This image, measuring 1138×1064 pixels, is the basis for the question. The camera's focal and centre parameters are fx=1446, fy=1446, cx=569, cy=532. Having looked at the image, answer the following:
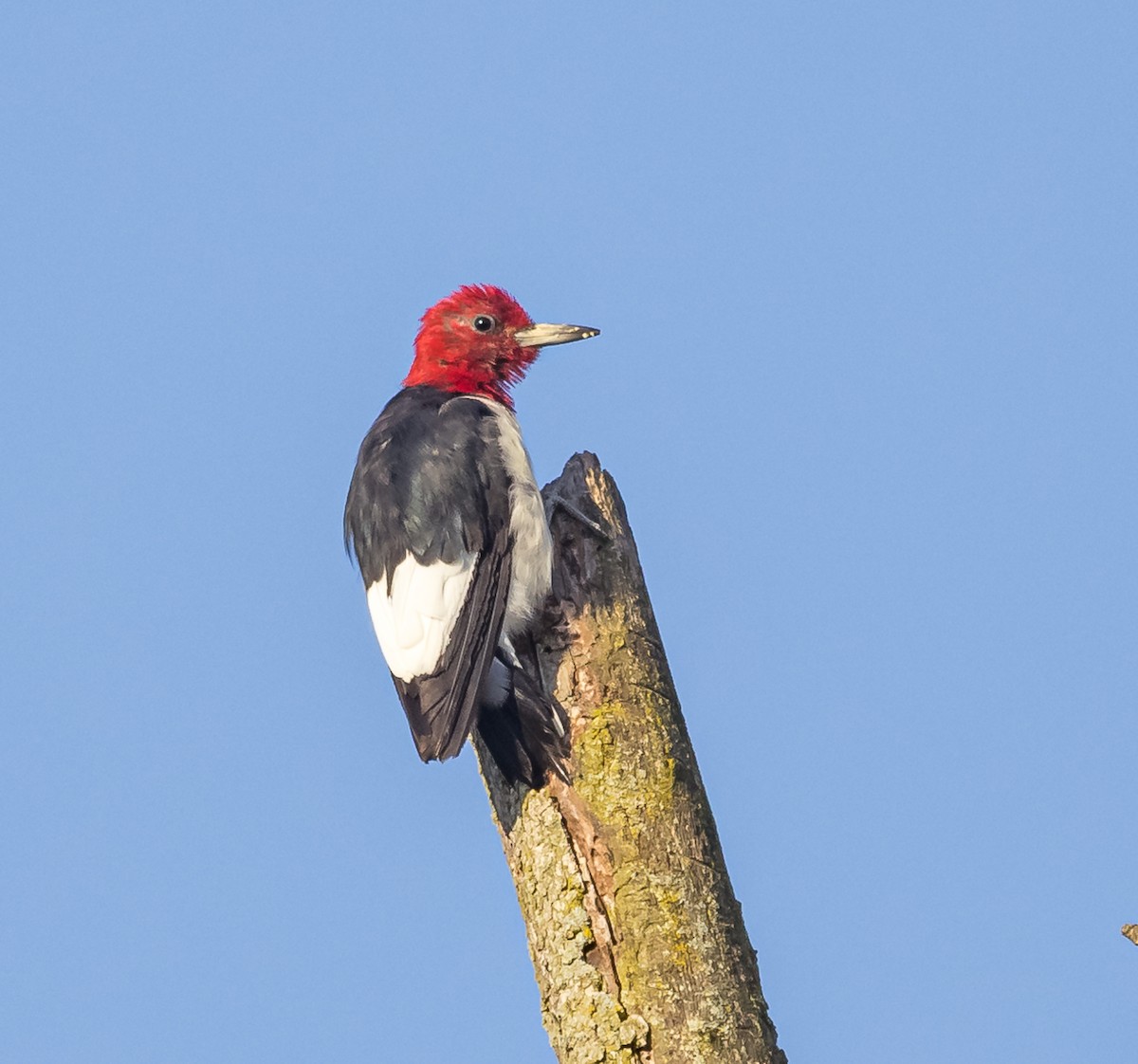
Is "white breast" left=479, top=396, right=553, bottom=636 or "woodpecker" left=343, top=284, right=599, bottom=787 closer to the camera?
"woodpecker" left=343, top=284, right=599, bottom=787

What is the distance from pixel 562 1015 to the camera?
337cm

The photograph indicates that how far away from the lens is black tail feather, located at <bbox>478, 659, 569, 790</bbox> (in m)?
3.70

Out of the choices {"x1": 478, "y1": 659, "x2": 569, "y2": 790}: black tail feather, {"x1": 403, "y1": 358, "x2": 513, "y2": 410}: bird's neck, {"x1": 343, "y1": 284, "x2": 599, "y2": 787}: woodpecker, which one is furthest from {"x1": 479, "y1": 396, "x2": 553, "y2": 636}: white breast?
{"x1": 403, "y1": 358, "x2": 513, "y2": 410}: bird's neck

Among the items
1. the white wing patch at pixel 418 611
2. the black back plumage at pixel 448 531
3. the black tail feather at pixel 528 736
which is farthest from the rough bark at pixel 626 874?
the white wing patch at pixel 418 611

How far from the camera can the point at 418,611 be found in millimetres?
4348

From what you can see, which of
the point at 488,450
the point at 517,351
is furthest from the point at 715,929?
the point at 517,351

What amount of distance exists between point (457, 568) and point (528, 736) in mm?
855

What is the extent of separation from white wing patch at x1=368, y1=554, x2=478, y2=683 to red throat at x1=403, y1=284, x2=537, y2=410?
50.7 inches

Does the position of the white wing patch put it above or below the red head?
below

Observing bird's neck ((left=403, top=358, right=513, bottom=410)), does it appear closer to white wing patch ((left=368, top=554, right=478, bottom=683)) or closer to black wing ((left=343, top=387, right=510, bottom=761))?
black wing ((left=343, top=387, right=510, bottom=761))

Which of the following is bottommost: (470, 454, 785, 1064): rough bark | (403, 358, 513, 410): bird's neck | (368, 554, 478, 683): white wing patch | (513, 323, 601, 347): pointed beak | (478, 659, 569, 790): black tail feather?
(470, 454, 785, 1064): rough bark

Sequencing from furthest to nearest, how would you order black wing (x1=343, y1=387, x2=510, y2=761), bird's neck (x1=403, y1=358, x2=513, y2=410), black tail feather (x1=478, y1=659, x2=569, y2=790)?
bird's neck (x1=403, y1=358, x2=513, y2=410) → black wing (x1=343, y1=387, x2=510, y2=761) → black tail feather (x1=478, y1=659, x2=569, y2=790)

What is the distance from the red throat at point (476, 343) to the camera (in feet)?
18.5

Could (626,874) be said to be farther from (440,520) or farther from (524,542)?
(440,520)
